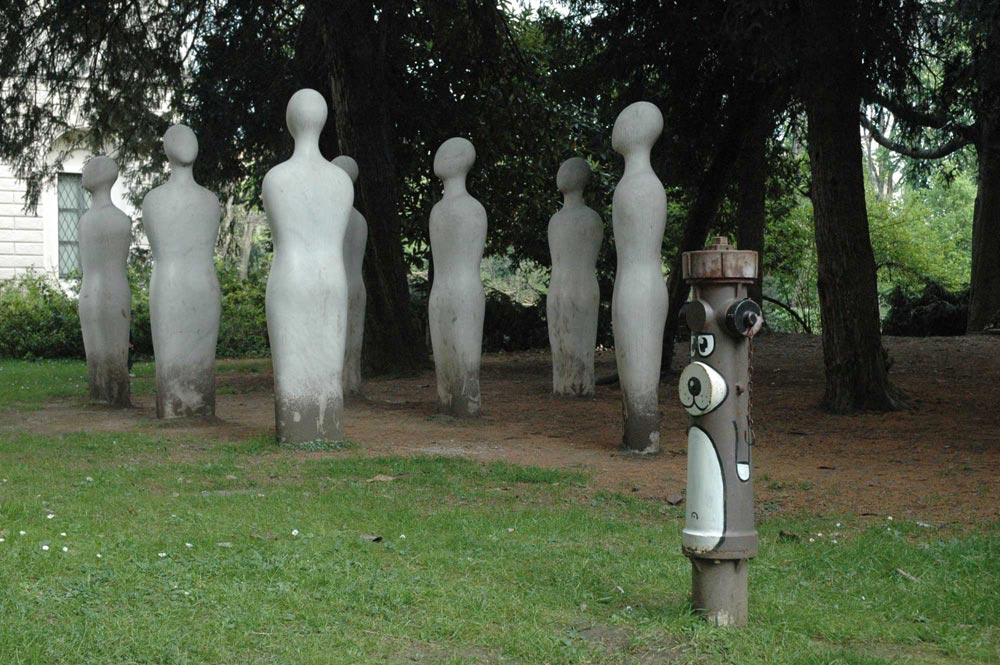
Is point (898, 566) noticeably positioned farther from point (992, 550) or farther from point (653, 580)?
point (653, 580)

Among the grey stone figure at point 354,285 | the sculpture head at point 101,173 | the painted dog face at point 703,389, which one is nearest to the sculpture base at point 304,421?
the grey stone figure at point 354,285

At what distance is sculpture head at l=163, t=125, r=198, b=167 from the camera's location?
11.0m

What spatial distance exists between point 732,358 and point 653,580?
118 centimetres

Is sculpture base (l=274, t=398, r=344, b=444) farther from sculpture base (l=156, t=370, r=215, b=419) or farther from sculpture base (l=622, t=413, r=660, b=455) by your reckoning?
sculpture base (l=622, t=413, r=660, b=455)

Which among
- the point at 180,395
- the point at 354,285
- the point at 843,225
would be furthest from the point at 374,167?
the point at 843,225

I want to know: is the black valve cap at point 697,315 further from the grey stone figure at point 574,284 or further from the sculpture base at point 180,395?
the grey stone figure at point 574,284

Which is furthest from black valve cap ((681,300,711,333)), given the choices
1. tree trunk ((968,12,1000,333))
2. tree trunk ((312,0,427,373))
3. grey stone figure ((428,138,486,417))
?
tree trunk ((968,12,1000,333))

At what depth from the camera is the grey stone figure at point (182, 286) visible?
35.5ft

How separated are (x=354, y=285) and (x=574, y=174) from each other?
263 centimetres

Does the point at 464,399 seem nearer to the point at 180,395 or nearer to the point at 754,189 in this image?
the point at 180,395

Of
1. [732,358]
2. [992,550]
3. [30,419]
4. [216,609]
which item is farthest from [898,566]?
[30,419]

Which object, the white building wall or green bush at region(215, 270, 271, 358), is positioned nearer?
green bush at region(215, 270, 271, 358)

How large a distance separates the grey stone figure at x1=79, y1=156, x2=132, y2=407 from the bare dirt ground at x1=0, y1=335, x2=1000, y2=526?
395 mm

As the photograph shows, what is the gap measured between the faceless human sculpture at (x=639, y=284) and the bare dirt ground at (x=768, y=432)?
1.36 ft
